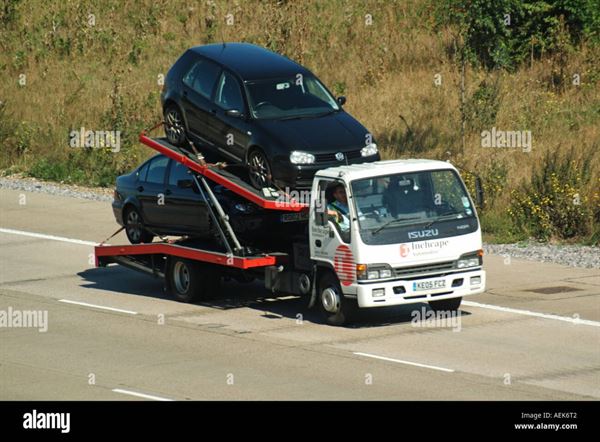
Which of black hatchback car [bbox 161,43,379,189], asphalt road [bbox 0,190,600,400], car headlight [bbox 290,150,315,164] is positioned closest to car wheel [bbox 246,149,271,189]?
black hatchback car [bbox 161,43,379,189]

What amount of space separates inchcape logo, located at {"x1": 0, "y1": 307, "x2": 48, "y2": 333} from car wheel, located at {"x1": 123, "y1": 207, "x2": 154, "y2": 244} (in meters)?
2.58

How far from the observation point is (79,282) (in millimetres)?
21328

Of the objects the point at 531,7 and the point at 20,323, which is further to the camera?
the point at 531,7

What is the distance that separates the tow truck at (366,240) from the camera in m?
16.7

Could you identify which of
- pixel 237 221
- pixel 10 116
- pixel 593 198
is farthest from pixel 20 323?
pixel 10 116

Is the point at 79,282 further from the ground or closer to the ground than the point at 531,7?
closer to the ground

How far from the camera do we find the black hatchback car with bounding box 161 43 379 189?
17922 mm

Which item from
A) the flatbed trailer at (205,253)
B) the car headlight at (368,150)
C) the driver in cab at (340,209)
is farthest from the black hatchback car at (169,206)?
the car headlight at (368,150)

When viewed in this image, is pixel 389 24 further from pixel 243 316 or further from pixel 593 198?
pixel 243 316

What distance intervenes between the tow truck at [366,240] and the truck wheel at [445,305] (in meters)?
0.01

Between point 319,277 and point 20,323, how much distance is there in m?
4.37

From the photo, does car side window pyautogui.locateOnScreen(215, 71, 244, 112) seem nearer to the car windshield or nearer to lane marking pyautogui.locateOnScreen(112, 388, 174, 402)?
the car windshield

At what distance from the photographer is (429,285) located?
16859mm

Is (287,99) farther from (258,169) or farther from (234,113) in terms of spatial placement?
(258,169)
